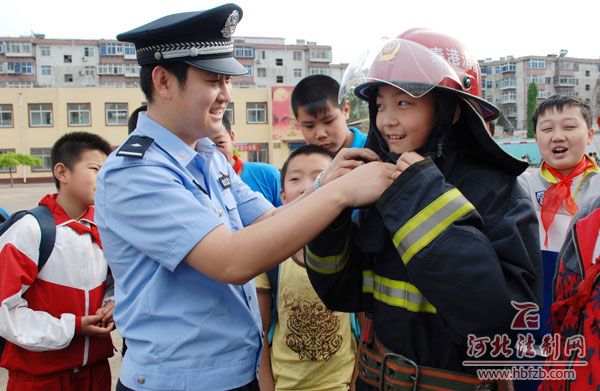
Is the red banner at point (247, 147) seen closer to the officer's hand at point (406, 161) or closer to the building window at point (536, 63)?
the officer's hand at point (406, 161)

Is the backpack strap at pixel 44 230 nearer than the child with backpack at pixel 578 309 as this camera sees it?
No

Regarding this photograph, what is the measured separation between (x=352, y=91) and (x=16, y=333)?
1.95m

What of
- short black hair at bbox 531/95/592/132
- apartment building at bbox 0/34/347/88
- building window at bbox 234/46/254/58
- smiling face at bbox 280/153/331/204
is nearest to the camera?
smiling face at bbox 280/153/331/204

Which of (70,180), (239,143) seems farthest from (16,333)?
(239,143)

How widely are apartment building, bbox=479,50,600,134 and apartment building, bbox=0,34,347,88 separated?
2632 centimetres

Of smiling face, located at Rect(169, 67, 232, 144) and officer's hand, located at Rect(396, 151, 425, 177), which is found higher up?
smiling face, located at Rect(169, 67, 232, 144)

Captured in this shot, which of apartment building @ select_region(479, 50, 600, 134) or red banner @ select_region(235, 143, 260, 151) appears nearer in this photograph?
red banner @ select_region(235, 143, 260, 151)

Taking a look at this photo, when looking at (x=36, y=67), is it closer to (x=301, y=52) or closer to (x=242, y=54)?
(x=242, y=54)

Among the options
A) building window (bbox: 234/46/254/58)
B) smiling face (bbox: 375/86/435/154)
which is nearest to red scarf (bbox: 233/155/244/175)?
smiling face (bbox: 375/86/435/154)

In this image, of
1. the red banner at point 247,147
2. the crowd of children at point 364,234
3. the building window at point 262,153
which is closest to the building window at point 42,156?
the red banner at point 247,147

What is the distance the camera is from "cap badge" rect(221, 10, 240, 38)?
5.36 ft

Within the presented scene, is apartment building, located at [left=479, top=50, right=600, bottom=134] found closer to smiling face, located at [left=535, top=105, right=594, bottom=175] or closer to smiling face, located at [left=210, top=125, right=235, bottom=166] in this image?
smiling face, located at [left=535, top=105, right=594, bottom=175]

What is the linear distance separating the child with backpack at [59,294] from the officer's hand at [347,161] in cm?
161

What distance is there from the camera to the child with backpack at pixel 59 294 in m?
2.24
